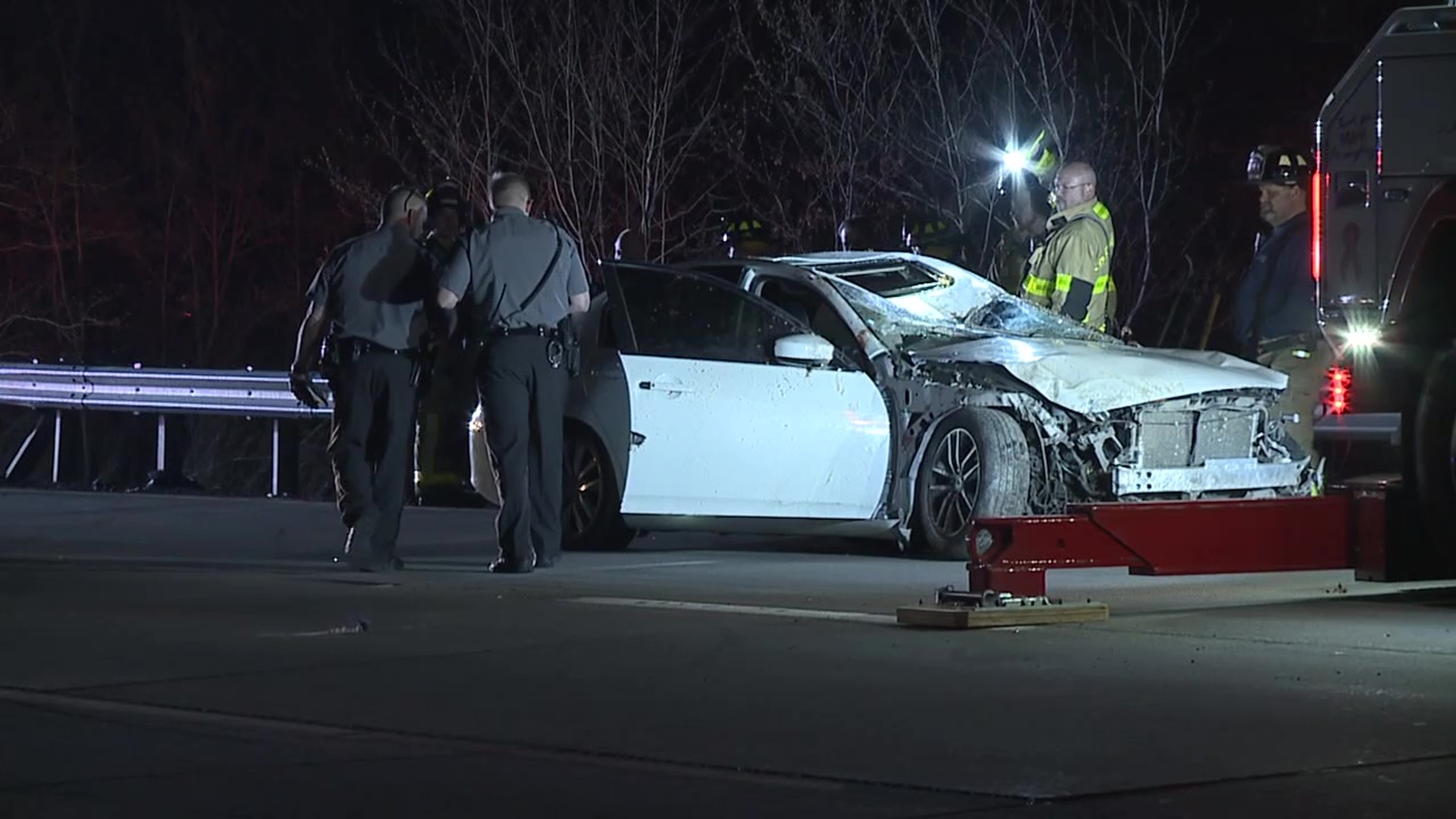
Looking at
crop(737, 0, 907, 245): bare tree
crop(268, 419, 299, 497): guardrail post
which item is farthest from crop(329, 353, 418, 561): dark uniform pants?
crop(737, 0, 907, 245): bare tree

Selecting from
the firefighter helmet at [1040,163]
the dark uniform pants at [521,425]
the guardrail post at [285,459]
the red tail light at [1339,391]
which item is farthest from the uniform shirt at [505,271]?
the guardrail post at [285,459]

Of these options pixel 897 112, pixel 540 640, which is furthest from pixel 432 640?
pixel 897 112

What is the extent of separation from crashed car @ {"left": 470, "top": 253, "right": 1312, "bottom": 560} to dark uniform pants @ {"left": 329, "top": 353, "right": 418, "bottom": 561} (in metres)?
1.27

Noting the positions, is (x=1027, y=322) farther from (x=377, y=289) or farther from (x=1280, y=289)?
(x=377, y=289)

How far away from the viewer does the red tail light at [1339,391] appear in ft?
31.2

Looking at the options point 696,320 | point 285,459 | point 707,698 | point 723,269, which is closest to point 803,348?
point 696,320

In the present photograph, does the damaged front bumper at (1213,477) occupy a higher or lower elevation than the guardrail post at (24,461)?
higher

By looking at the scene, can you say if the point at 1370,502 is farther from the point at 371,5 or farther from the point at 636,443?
the point at 371,5

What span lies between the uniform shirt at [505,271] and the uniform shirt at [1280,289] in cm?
387

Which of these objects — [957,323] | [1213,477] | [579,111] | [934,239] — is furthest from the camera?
[579,111]

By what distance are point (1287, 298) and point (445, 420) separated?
4.58 meters

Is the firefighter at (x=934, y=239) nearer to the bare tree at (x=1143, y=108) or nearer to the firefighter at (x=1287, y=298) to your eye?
the bare tree at (x=1143, y=108)

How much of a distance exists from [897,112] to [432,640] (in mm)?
15298

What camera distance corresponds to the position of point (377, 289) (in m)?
11.8
